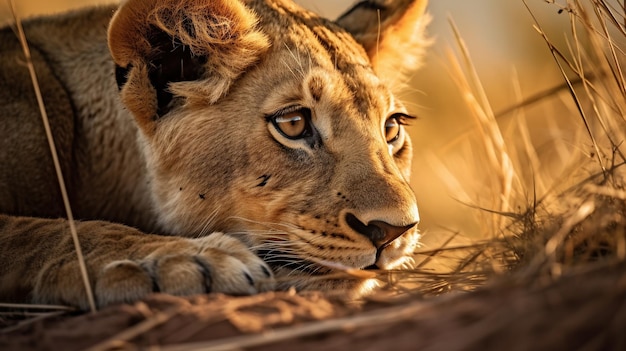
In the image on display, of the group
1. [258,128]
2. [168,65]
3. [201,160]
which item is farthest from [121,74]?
[258,128]

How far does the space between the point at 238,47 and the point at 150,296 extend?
3.96ft

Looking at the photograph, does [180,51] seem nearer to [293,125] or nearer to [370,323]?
[293,125]

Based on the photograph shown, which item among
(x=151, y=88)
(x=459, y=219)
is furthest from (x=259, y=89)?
(x=459, y=219)

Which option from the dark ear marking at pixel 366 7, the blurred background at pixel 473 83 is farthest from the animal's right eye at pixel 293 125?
the blurred background at pixel 473 83

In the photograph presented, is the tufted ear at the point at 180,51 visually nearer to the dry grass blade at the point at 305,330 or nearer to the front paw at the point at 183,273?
the front paw at the point at 183,273

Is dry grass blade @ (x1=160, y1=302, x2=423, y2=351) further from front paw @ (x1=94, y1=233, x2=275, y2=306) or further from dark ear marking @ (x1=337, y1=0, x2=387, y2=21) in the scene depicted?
dark ear marking @ (x1=337, y1=0, x2=387, y2=21)

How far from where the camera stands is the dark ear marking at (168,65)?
294 cm

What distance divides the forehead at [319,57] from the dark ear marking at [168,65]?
319mm

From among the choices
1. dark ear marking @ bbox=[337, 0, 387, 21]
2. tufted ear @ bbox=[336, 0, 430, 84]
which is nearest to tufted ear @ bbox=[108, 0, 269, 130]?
tufted ear @ bbox=[336, 0, 430, 84]

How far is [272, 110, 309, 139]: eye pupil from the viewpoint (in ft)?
9.55

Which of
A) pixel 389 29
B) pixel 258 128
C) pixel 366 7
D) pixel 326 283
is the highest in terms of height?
pixel 366 7

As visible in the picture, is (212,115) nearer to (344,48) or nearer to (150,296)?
(344,48)

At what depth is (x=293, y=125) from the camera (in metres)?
2.92

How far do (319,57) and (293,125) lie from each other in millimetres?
324
